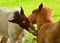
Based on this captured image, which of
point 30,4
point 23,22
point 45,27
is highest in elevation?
point 30,4

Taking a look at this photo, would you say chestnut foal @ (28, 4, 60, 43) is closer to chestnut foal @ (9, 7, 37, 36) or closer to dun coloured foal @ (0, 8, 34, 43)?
chestnut foal @ (9, 7, 37, 36)

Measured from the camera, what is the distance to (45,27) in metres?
4.51

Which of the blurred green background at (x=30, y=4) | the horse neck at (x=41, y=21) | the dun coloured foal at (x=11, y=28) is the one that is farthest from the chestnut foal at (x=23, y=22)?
the blurred green background at (x=30, y=4)

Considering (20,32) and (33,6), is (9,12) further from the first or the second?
(33,6)

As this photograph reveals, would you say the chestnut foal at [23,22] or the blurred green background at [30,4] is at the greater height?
the blurred green background at [30,4]

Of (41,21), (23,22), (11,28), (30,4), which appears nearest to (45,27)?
(41,21)

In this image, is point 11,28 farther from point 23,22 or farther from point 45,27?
point 45,27

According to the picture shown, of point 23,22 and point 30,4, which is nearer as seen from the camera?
point 23,22

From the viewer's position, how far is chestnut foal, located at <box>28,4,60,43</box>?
404 centimetres

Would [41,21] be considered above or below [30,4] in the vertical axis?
below

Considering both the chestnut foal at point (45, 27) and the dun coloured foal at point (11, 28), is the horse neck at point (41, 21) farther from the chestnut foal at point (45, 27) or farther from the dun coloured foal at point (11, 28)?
the dun coloured foal at point (11, 28)

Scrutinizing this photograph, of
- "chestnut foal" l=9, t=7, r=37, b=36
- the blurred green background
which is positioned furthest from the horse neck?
the blurred green background

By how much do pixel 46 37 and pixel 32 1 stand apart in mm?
4001

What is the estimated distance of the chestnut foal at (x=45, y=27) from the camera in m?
4.04
